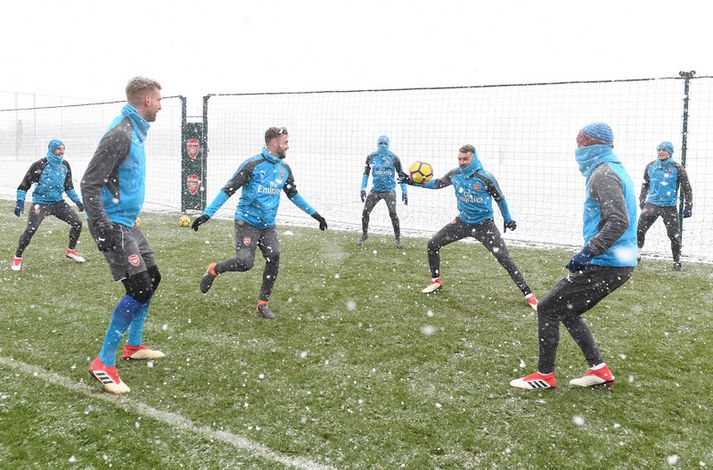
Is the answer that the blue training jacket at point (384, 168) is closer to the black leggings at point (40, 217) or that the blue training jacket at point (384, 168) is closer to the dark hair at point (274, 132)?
the dark hair at point (274, 132)

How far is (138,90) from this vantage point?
3801mm

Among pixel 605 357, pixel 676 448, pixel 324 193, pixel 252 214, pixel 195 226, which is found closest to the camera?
pixel 676 448

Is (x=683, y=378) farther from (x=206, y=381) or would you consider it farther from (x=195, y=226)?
(x=195, y=226)

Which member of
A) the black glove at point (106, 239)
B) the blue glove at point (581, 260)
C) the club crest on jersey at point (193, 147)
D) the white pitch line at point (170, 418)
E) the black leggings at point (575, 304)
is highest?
the club crest on jersey at point (193, 147)

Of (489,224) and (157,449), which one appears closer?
(157,449)

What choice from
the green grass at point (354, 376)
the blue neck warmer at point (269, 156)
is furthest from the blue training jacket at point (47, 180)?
the blue neck warmer at point (269, 156)

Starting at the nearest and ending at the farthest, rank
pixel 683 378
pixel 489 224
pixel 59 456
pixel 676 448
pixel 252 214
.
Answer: pixel 59 456 → pixel 676 448 → pixel 683 378 → pixel 252 214 → pixel 489 224

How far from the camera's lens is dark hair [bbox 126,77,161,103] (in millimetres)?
3785

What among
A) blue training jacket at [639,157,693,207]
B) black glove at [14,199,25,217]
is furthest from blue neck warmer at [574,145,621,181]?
black glove at [14,199,25,217]

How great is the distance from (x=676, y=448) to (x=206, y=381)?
3216 mm

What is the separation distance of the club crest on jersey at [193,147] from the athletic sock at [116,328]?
10387 millimetres

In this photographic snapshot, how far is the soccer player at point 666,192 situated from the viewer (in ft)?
25.9

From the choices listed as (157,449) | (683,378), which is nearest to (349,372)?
(157,449)

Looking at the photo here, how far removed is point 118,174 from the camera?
3744mm
